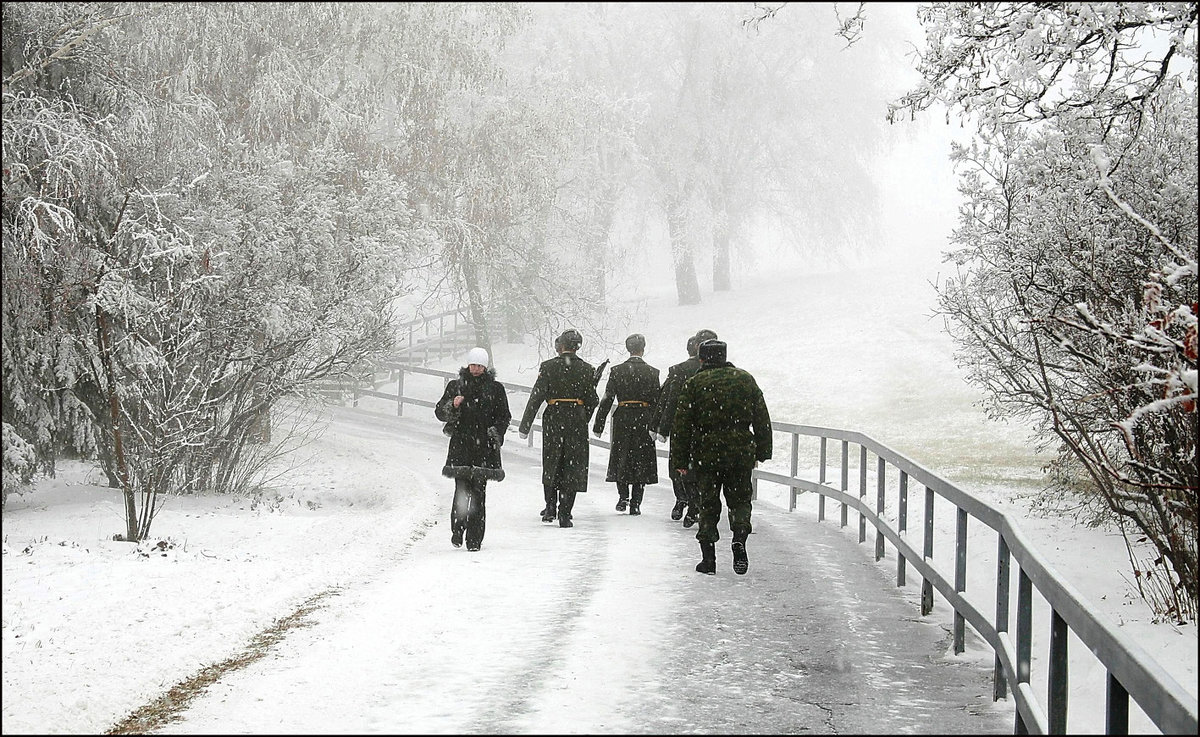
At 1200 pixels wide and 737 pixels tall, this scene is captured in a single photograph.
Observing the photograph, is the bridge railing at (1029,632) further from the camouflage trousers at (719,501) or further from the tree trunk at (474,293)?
the tree trunk at (474,293)

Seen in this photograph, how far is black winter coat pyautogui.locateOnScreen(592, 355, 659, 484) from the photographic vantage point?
13.4m

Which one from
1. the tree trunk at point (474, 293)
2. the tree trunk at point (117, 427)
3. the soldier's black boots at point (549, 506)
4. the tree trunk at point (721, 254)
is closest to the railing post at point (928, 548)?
the soldier's black boots at point (549, 506)

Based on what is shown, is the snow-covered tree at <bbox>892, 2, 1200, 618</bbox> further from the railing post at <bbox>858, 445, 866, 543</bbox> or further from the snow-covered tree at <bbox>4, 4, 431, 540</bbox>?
the snow-covered tree at <bbox>4, 4, 431, 540</bbox>

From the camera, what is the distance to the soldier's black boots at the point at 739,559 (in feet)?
30.5

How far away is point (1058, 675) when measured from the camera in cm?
431

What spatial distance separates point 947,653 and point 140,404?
27.2ft

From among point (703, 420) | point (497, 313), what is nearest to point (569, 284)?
point (497, 313)

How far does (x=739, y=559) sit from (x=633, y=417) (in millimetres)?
4149

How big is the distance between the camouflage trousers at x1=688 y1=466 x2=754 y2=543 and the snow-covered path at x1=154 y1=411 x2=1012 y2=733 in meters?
0.38

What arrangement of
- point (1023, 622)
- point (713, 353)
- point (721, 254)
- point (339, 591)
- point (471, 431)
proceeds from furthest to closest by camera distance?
point (721, 254) → point (471, 431) → point (713, 353) → point (339, 591) → point (1023, 622)

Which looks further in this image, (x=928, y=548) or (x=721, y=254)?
(x=721, y=254)

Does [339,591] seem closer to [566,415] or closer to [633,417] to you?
[566,415]

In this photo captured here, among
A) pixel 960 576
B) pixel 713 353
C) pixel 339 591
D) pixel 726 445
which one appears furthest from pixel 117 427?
pixel 960 576

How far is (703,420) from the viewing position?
9.43 meters
